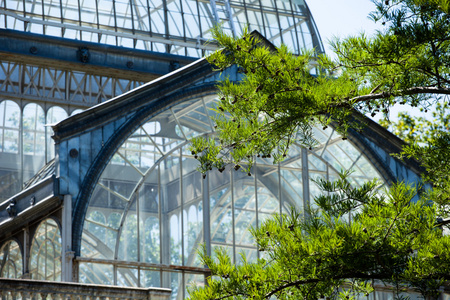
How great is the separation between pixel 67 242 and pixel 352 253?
7.05 metres

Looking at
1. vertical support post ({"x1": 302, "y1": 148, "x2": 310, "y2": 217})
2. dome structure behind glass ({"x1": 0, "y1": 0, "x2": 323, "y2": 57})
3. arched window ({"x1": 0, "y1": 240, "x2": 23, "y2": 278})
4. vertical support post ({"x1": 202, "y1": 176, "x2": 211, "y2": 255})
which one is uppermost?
dome structure behind glass ({"x1": 0, "y1": 0, "x2": 323, "y2": 57})

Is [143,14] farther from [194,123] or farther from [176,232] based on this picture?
[176,232]

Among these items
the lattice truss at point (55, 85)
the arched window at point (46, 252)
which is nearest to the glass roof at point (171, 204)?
the arched window at point (46, 252)

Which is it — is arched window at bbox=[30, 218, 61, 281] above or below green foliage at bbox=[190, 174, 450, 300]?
above

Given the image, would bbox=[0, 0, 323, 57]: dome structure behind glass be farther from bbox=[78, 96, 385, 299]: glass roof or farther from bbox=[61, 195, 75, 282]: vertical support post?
bbox=[61, 195, 75, 282]: vertical support post

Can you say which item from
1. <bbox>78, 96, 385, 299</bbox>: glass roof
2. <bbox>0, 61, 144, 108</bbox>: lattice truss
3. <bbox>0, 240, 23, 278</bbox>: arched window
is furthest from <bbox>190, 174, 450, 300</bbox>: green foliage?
<bbox>0, 61, 144, 108</bbox>: lattice truss

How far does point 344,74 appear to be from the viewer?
948 centimetres

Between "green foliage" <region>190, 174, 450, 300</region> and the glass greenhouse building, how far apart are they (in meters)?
6.16

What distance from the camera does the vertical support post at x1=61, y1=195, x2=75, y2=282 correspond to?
14.0m

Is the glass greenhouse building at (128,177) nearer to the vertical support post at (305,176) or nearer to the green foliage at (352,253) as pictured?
the vertical support post at (305,176)

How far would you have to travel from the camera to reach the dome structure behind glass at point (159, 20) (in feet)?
69.2

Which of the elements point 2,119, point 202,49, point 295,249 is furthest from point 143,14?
point 295,249

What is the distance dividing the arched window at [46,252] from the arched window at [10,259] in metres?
0.43

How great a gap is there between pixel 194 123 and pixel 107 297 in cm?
506
